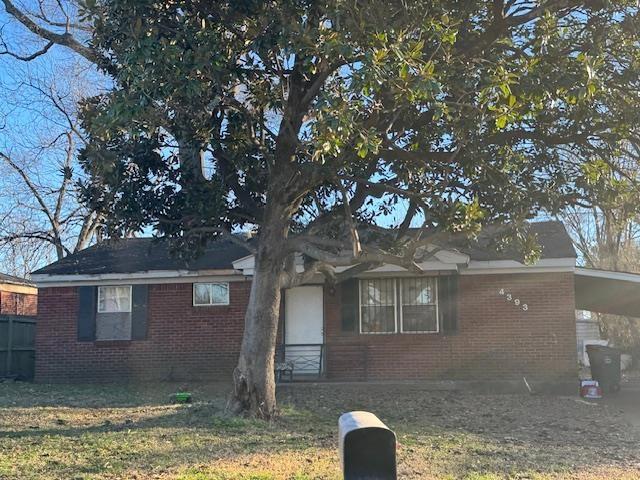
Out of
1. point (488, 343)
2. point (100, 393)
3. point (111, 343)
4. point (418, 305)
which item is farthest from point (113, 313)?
point (488, 343)

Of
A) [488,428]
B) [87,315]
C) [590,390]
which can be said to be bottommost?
[488,428]

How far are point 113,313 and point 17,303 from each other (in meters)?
9.35

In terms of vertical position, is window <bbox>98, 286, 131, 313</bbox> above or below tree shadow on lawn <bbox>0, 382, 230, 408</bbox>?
above

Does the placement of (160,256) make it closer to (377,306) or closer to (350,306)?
(350,306)

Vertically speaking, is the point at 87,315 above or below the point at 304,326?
above

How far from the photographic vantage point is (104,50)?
1015 centimetres

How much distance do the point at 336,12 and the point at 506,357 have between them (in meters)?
10.3

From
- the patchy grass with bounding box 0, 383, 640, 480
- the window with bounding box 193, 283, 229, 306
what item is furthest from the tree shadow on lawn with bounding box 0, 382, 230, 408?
the window with bounding box 193, 283, 229, 306

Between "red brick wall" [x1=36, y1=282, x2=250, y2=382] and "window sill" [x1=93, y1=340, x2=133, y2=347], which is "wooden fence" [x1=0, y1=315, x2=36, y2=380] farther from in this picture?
"window sill" [x1=93, y1=340, x2=133, y2=347]

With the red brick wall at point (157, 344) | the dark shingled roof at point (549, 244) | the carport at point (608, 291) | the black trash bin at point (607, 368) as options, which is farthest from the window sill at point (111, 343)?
the black trash bin at point (607, 368)

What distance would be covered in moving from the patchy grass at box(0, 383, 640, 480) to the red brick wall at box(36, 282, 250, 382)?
3.23m

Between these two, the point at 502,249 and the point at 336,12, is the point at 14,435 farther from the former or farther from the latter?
the point at 502,249

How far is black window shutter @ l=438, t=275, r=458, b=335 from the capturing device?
15.7m

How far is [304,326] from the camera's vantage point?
16578 mm
